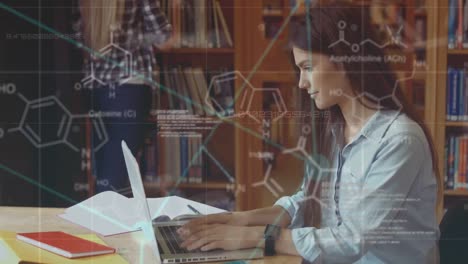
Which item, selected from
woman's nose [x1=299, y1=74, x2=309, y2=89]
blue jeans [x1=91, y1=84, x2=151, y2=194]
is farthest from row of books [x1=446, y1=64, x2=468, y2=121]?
blue jeans [x1=91, y1=84, x2=151, y2=194]

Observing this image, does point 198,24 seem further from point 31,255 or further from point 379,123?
point 31,255

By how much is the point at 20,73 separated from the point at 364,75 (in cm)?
99

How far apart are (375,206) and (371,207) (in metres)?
0.01

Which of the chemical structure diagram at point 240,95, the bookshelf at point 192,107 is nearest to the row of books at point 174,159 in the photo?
the bookshelf at point 192,107

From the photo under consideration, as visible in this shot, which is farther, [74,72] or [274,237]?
[74,72]

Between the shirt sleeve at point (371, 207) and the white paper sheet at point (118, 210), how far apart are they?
0.98 feet

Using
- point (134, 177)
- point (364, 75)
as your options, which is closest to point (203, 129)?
point (134, 177)

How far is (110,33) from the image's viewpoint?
1889 millimetres

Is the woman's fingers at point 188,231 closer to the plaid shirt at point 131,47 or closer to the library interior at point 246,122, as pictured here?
the library interior at point 246,122

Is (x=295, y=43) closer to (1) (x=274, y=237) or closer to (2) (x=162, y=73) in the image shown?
(2) (x=162, y=73)

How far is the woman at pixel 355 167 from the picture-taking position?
1822 millimetres

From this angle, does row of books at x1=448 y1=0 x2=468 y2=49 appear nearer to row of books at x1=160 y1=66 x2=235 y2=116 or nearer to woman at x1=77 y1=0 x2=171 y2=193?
row of books at x1=160 y1=66 x2=235 y2=116

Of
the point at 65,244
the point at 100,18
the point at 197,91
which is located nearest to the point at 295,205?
the point at 197,91

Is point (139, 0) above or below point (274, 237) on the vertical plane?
above
